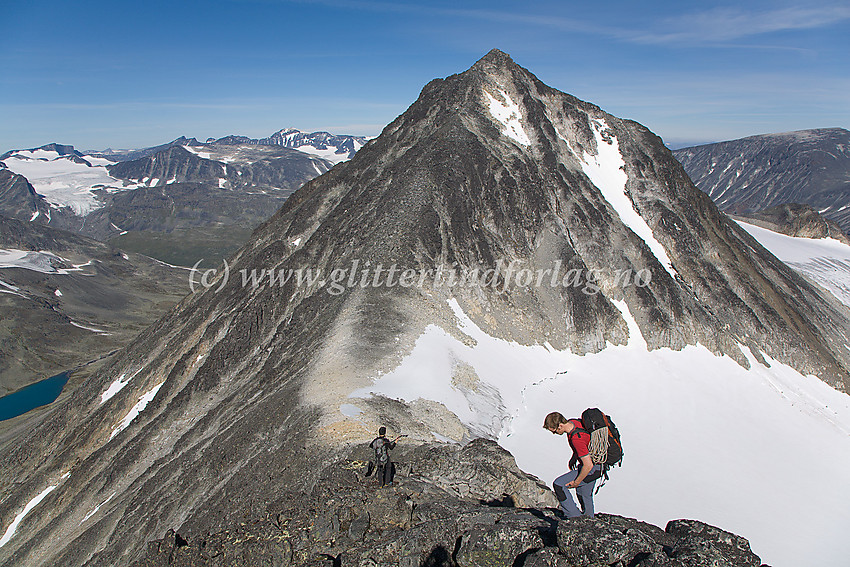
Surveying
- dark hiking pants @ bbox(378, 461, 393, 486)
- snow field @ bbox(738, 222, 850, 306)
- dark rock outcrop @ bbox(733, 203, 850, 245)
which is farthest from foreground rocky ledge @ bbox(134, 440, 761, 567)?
dark rock outcrop @ bbox(733, 203, 850, 245)

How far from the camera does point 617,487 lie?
101ft

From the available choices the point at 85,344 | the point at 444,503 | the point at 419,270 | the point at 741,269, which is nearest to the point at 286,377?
the point at 419,270

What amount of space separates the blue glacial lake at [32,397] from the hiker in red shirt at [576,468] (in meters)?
129

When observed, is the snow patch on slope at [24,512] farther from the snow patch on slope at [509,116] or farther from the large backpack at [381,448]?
the snow patch on slope at [509,116]

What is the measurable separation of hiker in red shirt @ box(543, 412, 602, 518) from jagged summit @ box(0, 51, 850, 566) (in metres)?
6.65

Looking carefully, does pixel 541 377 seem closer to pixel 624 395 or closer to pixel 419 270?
pixel 624 395

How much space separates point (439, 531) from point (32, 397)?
13597 cm

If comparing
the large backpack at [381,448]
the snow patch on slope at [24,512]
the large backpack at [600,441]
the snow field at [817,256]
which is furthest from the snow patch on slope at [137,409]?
the snow field at [817,256]

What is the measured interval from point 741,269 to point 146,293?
659 ft

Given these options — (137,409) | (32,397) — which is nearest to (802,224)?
(137,409)

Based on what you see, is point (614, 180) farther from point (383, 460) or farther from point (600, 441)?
point (600, 441)

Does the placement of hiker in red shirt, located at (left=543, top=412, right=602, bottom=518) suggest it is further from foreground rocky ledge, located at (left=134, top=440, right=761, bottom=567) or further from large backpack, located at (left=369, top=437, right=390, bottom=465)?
large backpack, located at (left=369, top=437, right=390, bottom=465)

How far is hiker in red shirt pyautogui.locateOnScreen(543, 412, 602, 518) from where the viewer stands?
11.5 metres

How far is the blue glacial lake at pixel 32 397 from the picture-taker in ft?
352
